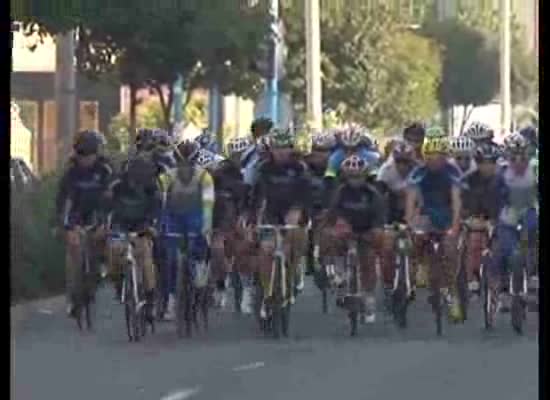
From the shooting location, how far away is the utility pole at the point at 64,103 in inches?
281

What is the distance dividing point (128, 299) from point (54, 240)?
1.30 feet

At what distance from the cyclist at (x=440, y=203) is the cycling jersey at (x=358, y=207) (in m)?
0.11

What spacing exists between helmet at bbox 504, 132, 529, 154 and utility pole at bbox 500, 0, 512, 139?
36mm

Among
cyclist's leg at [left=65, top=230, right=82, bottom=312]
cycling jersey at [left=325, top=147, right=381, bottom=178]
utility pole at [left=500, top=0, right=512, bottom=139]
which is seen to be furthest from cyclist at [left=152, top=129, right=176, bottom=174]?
utility pole at [left=500, top=0, right=512, bottom=139]

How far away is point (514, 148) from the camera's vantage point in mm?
7117

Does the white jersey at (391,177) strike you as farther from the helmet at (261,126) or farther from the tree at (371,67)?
the helmet at (261,126)

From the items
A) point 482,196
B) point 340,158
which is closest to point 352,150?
point 340,158

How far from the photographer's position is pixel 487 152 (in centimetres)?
720

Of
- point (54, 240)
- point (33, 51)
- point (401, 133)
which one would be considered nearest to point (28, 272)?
point (54, 240)

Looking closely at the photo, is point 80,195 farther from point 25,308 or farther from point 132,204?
point 25,308

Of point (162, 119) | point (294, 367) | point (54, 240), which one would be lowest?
point (294, 367)

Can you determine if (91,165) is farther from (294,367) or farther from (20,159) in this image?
(294,367)

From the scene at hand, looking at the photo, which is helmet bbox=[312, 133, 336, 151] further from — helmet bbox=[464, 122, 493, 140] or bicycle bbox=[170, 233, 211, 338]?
bicycle bbox=[170, 233, 211, 338]
